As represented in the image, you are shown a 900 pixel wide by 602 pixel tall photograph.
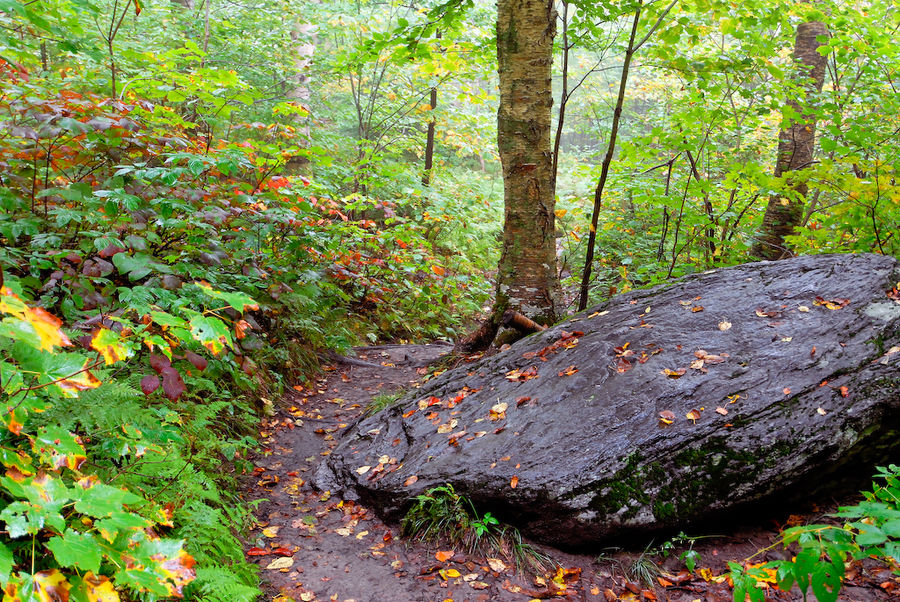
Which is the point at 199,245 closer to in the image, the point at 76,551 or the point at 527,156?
the point at 76,551

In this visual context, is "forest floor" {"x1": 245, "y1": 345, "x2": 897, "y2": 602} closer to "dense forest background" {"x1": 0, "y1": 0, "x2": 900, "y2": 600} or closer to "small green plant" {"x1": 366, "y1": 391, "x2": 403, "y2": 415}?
"dense forest background" {"x1": 0, "y1": 0, "x2": 900, "y2": 600}

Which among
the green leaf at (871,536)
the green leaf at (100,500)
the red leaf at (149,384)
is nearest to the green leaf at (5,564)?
the green leaf at (100,500)

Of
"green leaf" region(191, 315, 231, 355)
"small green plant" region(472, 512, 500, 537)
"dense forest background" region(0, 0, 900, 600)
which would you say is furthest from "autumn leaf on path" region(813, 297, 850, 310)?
"green leaf" region(191, 315, 231, 355)

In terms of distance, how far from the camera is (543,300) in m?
5.43

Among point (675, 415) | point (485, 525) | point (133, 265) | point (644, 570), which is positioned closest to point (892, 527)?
point (644, 570)

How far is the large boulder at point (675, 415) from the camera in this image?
2.90 metres

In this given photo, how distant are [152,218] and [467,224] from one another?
8704 mm

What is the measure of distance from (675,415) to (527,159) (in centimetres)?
309

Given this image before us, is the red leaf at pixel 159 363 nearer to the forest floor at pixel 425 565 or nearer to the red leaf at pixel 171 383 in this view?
the red leaf at pixel 171 383

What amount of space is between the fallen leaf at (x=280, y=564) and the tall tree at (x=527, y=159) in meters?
3.18

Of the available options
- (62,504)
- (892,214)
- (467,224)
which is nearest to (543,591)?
(62,504)

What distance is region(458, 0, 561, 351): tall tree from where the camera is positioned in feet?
16.5

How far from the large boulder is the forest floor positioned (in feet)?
0.55

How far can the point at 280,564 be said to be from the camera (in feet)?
10.5
